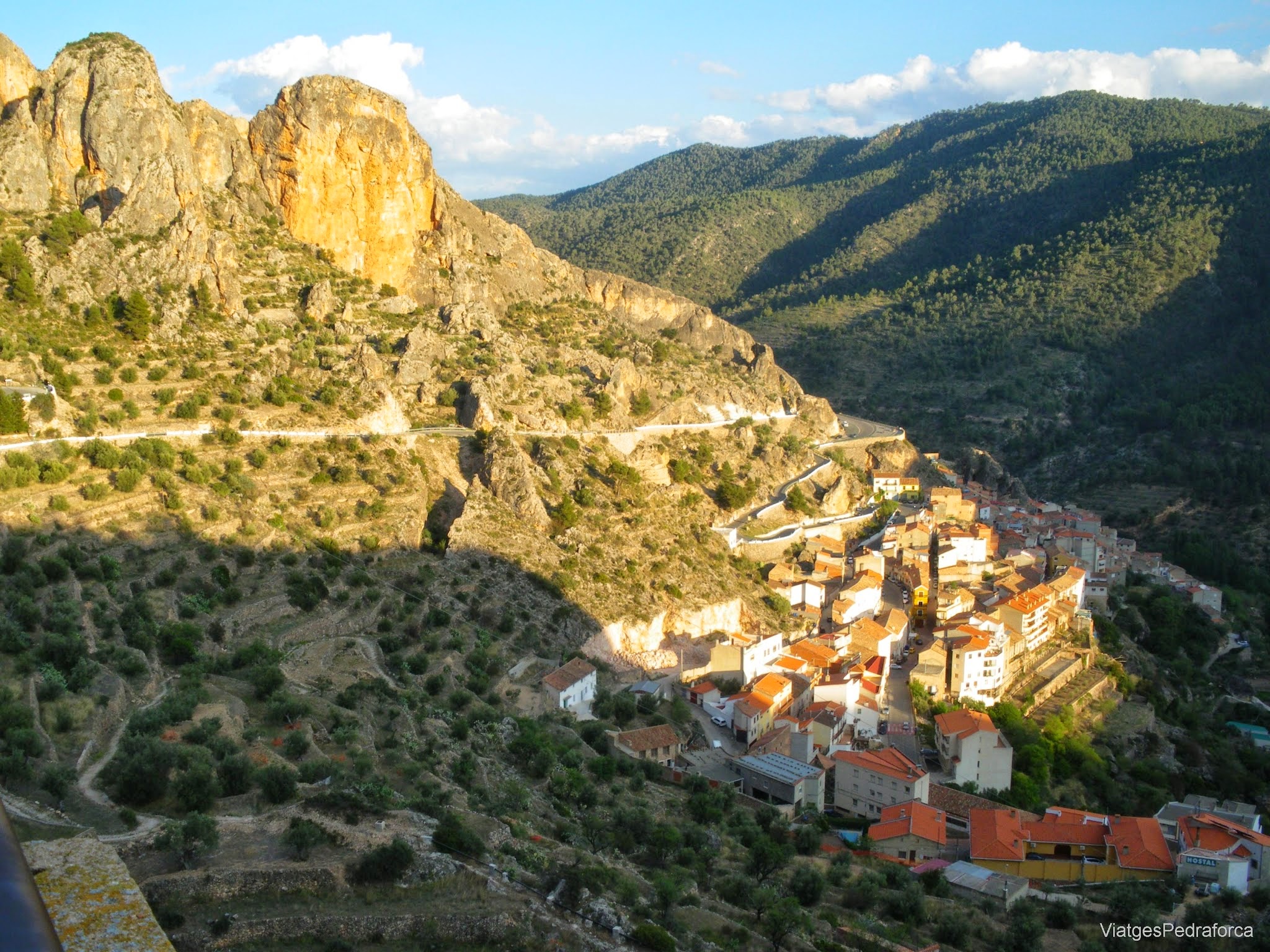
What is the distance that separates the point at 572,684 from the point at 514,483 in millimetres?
8723

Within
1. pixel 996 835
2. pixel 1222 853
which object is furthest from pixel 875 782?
pixel 1222 853

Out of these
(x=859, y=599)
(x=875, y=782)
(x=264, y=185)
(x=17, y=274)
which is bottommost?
(x=875, y=782)

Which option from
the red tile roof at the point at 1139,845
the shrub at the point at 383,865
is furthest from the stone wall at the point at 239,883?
the red tile roof at the point at 1139,845

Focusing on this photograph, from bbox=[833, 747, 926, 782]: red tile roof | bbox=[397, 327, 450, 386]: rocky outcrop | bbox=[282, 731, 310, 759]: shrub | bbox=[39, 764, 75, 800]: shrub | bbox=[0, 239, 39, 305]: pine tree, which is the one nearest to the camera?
bbox=[39, 764, 75, 800]: shrub

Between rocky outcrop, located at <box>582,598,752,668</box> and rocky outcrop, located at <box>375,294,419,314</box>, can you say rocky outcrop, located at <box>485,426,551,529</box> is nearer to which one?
rocky outcrop, located at <box>582,598,752,668</box>

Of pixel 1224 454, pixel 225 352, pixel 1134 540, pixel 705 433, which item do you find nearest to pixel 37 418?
pixel 225 352

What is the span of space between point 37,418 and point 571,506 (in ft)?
48.4

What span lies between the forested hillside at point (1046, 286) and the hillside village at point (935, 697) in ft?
51.4

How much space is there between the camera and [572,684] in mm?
25641

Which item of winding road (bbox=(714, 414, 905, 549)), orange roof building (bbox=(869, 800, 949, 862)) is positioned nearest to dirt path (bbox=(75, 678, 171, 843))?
orange roof building (bbox=(869, 800, 949, 862))

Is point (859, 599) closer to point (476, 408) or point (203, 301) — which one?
point (476, 408)

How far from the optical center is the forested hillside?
6406cm

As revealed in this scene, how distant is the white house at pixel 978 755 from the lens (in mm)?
27828

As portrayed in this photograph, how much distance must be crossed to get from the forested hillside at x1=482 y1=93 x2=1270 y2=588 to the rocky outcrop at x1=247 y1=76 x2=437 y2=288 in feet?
116
